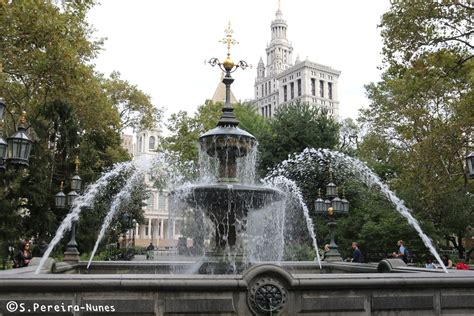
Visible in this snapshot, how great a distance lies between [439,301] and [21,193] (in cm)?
2074

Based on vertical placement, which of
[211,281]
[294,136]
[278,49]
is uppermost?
[278,49]

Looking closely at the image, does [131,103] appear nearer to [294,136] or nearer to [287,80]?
[294,136]

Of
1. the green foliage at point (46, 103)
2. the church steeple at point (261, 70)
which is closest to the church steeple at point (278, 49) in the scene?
the church steeple at point (261, 70)

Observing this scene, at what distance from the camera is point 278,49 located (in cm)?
14788

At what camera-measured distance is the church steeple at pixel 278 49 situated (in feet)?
484

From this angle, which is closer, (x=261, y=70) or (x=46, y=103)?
(x=46, y=103)

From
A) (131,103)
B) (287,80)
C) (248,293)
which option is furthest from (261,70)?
(248,293)

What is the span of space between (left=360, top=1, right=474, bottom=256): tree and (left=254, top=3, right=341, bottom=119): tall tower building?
73.6m

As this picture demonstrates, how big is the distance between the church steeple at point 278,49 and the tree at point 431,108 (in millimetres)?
112589

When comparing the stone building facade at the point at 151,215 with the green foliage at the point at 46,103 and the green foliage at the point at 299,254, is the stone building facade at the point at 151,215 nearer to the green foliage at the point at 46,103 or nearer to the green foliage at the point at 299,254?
the green foliage at the point at 46,103

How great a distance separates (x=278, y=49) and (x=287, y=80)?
2429 cm

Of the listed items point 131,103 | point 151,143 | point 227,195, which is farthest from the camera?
point 151,143

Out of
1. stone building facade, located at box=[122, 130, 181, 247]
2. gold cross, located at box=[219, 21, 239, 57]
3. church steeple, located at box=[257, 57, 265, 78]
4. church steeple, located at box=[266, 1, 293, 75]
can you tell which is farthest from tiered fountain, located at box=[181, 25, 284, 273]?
church steeple, located at box=[257, 57, 265, 78]

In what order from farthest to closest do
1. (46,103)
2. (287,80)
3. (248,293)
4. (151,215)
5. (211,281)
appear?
(287,80)
(151,215)
(46,103)
(248,293)
(211,281)
